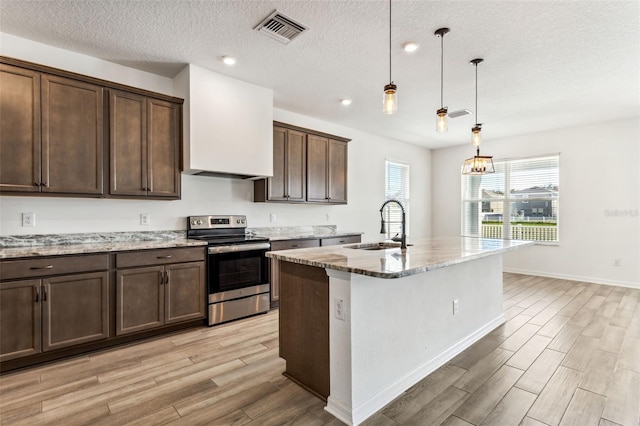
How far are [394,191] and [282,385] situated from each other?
200 inches

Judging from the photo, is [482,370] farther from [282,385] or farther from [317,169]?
[317,169]

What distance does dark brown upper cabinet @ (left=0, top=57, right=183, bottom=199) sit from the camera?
103 inches

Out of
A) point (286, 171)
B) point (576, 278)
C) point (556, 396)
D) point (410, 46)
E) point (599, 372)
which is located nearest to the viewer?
point (556, 396)

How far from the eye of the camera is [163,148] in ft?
11.1

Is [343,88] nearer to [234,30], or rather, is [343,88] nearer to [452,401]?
[234,30]

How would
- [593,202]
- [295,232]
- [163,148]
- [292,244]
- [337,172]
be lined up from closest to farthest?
[163,148]
[292,244]
[295,232]
[337,172]
[593,202]

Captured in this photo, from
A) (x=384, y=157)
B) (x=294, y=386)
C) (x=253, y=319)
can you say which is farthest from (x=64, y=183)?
(x=384, y=157)

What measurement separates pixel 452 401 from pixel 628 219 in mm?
5250

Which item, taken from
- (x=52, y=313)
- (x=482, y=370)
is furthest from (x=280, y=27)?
(x=482, y=370)

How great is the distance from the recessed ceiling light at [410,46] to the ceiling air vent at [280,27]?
0.92 m

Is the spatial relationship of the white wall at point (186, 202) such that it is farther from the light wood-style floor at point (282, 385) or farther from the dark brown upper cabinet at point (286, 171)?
the light wood-style floor at point (282, 385)

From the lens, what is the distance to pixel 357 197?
5863 mm

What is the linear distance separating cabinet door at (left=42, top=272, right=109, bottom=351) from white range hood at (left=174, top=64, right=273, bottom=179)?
A: 1395 millimetres

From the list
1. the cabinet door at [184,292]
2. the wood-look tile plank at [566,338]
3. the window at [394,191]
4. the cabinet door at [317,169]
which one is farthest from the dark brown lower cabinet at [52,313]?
the window at [394,191]
